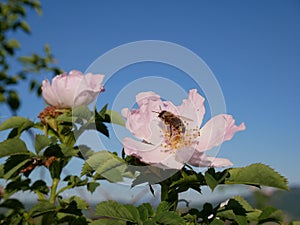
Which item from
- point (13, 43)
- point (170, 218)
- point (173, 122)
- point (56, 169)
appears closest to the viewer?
point (170, 218)

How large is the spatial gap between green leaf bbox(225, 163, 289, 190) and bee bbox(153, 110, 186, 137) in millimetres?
171

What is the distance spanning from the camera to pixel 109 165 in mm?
853

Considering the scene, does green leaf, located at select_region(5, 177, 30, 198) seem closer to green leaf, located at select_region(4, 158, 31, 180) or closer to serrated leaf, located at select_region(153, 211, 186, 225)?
green leaf, located at select_region(4, 158, 31, 180)

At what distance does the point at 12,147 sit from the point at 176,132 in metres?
0.38

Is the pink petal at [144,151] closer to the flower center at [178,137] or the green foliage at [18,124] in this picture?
the flower center at [178,137]

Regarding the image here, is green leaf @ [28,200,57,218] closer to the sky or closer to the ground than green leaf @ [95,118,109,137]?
closer to the ground

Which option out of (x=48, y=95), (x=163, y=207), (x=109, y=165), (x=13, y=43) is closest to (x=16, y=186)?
(x=48, y=95)

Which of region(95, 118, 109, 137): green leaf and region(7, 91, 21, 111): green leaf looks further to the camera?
region(7, 91, 21, 111): green leaf

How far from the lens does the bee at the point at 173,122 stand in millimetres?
929

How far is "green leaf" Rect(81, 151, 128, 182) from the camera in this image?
85 centimetres

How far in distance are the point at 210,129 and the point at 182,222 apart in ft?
0.73

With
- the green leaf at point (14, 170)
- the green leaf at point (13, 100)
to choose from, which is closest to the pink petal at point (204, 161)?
the green leaf at point (14, 170)

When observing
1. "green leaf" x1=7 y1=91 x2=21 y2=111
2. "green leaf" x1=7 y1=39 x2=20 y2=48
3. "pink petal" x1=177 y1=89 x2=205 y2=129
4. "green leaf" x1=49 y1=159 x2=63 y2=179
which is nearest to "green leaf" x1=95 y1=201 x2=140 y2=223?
"pink petal" x1=177 y1=89 x2=205 y2=129

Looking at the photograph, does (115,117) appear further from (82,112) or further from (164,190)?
(164,190)
